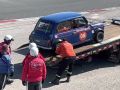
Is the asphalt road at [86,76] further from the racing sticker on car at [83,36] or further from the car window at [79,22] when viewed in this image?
the car window at [79,22]

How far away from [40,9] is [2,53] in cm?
1764

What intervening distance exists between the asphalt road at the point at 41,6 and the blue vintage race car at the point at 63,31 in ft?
38.7

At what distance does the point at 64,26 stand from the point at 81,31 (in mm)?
852

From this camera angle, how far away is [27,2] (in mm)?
35094

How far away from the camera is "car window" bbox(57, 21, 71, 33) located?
55.1 feet

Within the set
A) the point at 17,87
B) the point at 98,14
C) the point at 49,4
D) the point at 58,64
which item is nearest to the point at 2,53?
the point at 17,87

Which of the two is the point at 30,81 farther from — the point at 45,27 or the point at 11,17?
the point at 11,17

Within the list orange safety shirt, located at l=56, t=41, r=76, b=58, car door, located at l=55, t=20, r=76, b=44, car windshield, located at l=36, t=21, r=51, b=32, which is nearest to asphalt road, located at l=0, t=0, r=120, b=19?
car windshield, located at l=36, t=21, r=51, b=32

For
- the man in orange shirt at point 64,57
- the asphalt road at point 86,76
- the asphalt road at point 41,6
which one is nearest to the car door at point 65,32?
the man in orange shirt at point 64,57

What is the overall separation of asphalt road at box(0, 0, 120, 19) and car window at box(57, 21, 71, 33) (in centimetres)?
1210

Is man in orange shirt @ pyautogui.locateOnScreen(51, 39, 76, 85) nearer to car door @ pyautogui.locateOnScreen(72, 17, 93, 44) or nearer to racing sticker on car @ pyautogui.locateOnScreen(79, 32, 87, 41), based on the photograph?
car door @ pyautogui.locateOnScreen(72, 17, 93, 44)

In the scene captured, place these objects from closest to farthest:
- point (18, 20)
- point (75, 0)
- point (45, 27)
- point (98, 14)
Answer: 1. point (45, 27)
2. point (18, 20)
3. point (98, 14)
4. point (75, 0)

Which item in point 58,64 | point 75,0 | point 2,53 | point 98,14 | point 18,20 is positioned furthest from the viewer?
point 75,0

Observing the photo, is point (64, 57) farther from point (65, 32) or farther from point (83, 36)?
point (83, 36)
